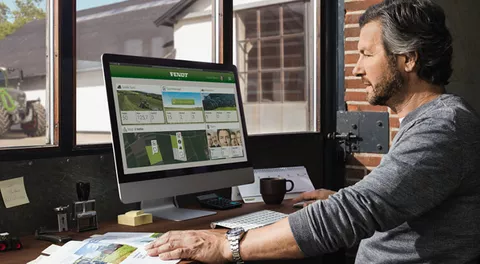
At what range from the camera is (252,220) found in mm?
1778

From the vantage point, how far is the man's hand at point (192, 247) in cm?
134

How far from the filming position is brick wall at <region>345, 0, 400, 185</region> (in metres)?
2.76

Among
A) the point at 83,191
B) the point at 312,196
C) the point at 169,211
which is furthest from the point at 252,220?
the point at 83,191

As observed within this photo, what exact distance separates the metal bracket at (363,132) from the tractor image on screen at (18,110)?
5.00 ft

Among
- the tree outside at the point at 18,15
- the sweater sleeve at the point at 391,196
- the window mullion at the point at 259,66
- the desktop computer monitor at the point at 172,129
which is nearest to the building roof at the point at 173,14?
the window mullion at the point at 259,66

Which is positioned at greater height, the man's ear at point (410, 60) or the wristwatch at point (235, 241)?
the man's ear at point (410, 60)

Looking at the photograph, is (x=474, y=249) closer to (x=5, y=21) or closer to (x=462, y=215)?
(x=462, y=215)

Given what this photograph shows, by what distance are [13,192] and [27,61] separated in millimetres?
577

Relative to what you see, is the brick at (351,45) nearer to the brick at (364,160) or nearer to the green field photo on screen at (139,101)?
the brick at (364,160)

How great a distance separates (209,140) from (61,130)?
20.7 inches

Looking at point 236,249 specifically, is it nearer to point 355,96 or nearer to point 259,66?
point 355,96

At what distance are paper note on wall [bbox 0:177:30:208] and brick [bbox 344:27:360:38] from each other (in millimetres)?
1847

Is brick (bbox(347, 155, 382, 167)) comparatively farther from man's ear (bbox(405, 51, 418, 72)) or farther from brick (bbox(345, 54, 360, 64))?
man's ear (bbox(405, 51, 418, 72))

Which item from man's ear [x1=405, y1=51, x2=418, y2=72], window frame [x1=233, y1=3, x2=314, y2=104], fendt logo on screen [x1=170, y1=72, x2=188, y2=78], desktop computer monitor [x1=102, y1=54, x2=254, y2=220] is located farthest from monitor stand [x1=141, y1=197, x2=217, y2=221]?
window frame [x1=233, y1=3, x2=314, y2=104]
